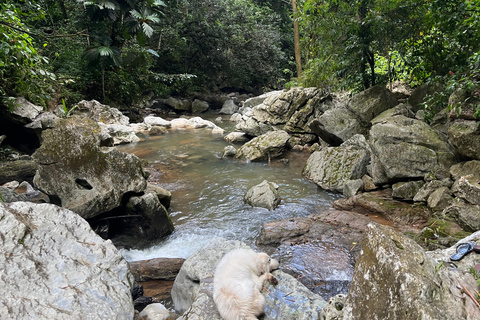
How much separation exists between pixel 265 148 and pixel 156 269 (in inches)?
273

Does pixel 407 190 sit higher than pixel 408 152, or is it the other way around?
pixel 408 152

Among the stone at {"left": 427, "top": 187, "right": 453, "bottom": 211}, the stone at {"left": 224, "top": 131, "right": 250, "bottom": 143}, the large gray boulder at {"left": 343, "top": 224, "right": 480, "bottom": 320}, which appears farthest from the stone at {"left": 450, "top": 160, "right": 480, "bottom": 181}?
the stone at {"left": 224, "top": 131, "right": 250, "bottom": 143}

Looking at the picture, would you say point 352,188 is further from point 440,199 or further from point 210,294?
point 210,294

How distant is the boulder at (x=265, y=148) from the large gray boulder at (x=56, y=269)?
7.49 meters

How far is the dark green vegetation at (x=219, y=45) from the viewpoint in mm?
5523

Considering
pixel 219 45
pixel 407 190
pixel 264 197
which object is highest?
pixel 219 45

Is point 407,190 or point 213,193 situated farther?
point 213,193

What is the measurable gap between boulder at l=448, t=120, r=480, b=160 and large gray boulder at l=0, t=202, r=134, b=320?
5510 millimetres

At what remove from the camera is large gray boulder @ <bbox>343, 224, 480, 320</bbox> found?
65.0 inches

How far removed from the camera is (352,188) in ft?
21.6

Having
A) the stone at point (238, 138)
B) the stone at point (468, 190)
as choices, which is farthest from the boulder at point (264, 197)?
the stone at point (238, 138)

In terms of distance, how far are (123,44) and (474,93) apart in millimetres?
16375

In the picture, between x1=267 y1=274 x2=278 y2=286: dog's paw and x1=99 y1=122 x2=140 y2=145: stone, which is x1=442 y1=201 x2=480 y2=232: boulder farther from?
x1=99 y1=122 x2=140 y2=145: stone

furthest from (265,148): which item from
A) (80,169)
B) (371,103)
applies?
(80,169)
